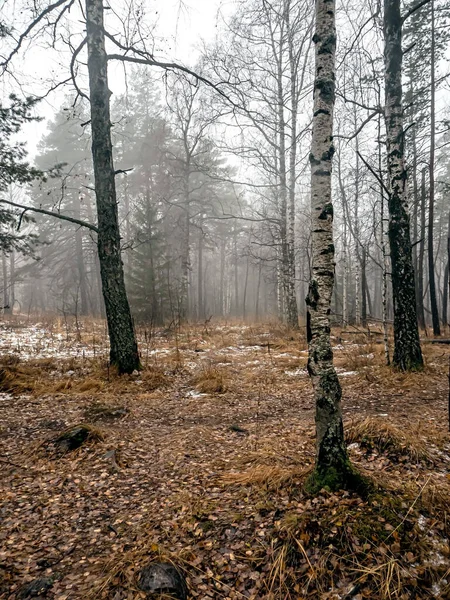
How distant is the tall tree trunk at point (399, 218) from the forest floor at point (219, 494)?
2.07 ft

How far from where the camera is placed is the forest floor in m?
1.92

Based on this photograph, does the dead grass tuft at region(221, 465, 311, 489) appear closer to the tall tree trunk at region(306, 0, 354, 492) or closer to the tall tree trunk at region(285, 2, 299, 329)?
the tall tree trunk at region(306, 0, 354, 492)

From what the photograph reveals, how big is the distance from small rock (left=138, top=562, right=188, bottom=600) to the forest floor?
5cm

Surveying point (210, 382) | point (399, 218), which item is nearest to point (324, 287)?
point (210, 382)

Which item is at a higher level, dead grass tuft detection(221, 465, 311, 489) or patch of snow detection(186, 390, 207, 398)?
dead grass tuft detection(221, 465, 311, 489)

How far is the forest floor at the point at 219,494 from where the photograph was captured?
1919 mm

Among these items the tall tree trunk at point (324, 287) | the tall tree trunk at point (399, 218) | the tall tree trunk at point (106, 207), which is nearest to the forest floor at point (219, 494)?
the tall tree trunk at point (324, 287)

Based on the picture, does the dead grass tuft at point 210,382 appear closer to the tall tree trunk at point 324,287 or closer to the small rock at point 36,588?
the tall tree trunk at point 324,287

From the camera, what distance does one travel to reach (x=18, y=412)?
15.3 ft

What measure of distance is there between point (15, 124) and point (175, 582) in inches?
374

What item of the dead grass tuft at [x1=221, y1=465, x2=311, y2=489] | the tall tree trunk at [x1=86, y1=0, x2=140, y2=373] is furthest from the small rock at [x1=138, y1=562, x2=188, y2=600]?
the tall tree trunk at [x1=86, y1=0, x2=140, y2=373]

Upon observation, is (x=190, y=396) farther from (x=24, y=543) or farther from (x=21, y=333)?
(x=21, y=333)

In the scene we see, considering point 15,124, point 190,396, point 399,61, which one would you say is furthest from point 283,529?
point 15,124

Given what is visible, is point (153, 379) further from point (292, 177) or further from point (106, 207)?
point (292, 177)
